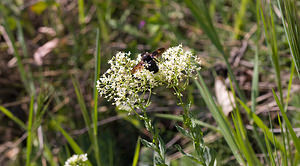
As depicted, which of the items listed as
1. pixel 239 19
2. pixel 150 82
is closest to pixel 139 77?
pixel 150 82

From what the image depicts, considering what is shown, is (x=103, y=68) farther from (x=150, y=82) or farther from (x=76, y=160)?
(x=150, y=82)

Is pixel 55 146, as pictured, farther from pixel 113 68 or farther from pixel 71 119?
pixel 113 68

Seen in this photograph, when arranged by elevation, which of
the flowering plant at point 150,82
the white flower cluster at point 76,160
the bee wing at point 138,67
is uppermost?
the bee wing at point 138,67

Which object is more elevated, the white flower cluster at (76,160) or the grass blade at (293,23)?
the grass blade at (293,23)

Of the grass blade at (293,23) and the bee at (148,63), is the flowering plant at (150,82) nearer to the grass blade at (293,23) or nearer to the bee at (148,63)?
the bee at (148,63)

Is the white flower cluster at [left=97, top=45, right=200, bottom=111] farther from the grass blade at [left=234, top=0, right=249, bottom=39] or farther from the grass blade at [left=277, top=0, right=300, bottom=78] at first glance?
the grass blade at [left=234, top=0, right=249, bottom=39]

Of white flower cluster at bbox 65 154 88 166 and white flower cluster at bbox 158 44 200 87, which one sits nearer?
white flower cluster at bbox 158 44 200 87

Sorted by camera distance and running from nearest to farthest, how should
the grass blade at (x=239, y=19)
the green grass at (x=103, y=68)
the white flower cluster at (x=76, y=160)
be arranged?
the white flower cluster at (x=76, y=160), the green grass at (x=103, y=68), the grass blade at (x=239, y=19)

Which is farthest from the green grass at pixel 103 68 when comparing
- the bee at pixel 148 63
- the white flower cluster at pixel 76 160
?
the bee at pixel 148 63

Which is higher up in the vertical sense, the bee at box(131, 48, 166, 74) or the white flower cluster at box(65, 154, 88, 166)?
the bee at box(131, 48, 166, 74)

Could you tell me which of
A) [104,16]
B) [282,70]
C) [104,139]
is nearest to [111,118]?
[104,139]

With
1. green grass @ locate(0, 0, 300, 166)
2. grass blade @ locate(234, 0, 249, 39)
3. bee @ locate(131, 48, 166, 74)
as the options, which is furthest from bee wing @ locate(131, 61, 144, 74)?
grass blade @ locate(234, 0, 249, 39)
